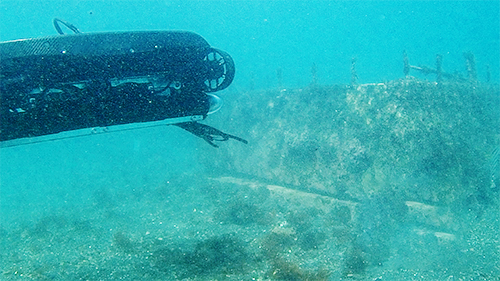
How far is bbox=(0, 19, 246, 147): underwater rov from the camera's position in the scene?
402 centimetres

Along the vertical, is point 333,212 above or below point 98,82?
below

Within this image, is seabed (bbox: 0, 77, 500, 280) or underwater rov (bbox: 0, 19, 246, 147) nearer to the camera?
underwater rov (bbox: 0, 19, 246, 147)

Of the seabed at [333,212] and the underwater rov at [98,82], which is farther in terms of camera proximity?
the seabed at [333,212]

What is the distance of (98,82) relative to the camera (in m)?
4.35

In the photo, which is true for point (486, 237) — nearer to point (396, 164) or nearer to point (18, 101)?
point (396, 164)

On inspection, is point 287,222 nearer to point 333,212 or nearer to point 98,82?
point 333,212

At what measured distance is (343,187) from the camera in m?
11.3

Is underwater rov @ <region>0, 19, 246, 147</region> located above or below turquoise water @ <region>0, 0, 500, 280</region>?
above

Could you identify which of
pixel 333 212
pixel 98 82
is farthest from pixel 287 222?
pixel 98 82

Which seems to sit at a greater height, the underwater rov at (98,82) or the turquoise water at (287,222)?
the underwater rov at (98,82)

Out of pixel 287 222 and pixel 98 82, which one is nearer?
pixel 98 82

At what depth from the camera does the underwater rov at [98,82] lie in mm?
4016

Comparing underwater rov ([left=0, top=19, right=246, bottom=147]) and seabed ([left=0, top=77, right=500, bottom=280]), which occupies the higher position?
underwater rov ([left=0, top=19, right=246, bottom=147])

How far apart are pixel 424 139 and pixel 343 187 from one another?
3267 millimetres
